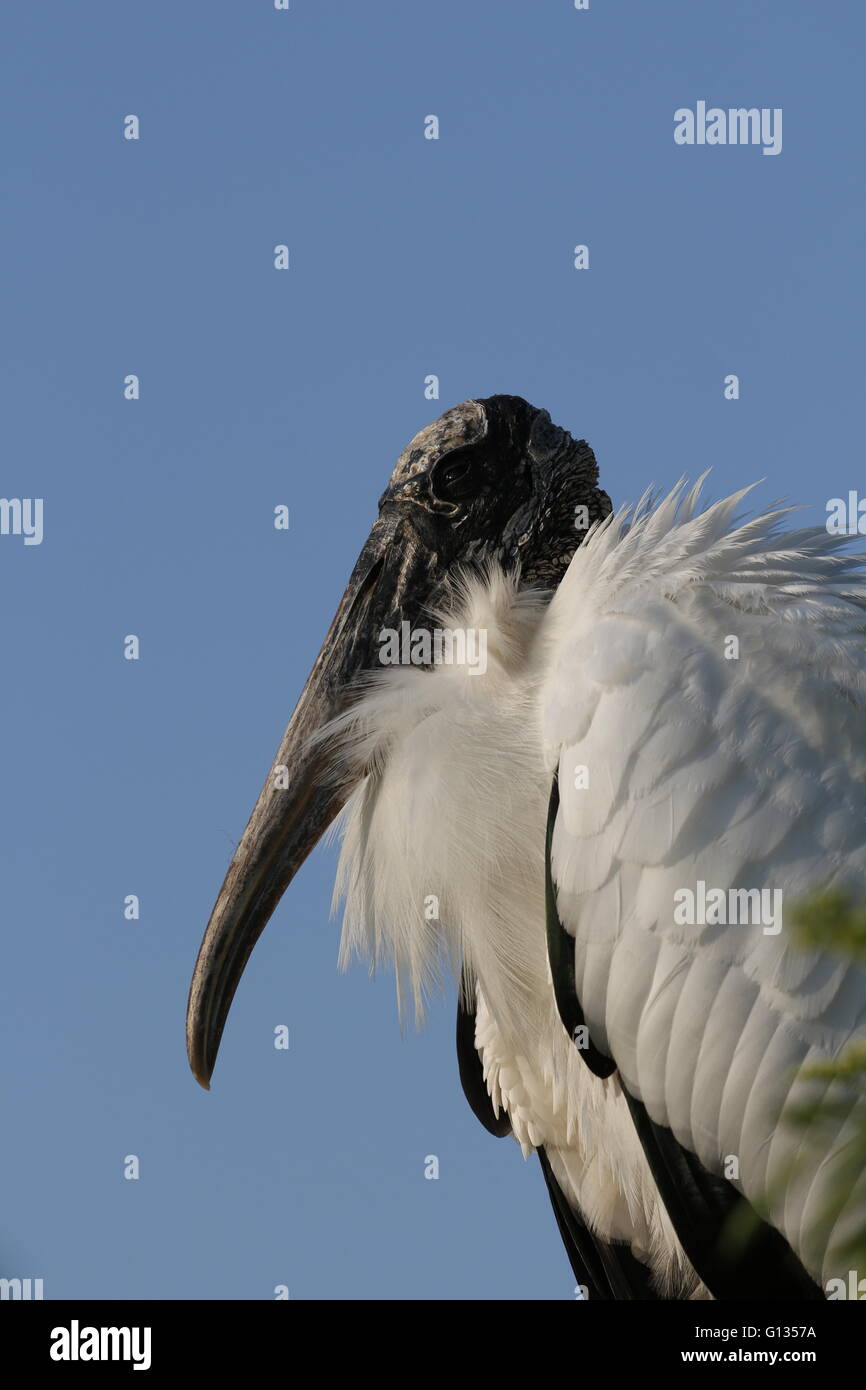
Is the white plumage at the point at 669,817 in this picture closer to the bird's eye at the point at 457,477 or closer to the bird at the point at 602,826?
the bird at the point at 602,826

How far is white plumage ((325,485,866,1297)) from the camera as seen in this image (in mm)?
3732

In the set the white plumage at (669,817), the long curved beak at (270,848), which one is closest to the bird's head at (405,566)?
the long curved beak at (270,848)

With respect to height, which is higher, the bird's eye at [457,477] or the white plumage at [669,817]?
the bird's eye at [457,477]

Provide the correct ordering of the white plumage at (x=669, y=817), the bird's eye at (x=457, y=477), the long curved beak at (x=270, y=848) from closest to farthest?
the white plumage at (x=669, y=817)
the long curved beak at (x=270, y=848)
the bird's eye at (x=457, y=477)

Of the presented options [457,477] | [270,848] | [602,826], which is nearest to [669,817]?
[602,826]

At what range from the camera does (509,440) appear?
206 inches

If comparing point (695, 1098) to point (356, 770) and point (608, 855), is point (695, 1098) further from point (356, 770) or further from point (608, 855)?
point (356, 770)

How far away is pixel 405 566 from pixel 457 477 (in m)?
0.38

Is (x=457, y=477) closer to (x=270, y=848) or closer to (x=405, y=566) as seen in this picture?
(x=405, y=566)

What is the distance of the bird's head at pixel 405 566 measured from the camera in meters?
4.75

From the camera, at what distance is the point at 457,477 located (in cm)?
512

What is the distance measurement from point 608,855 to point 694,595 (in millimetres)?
715
